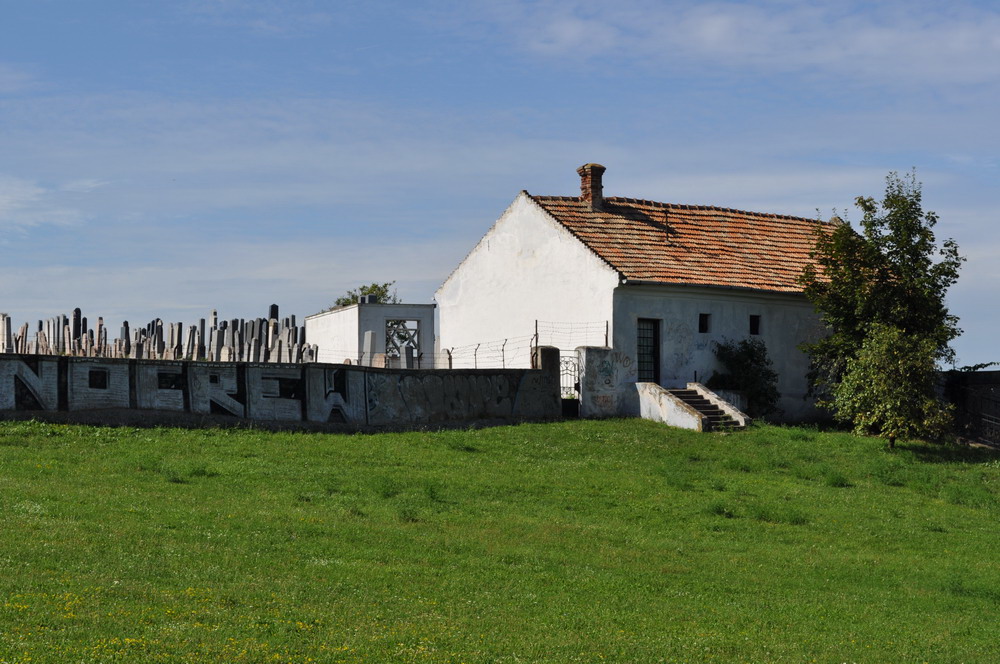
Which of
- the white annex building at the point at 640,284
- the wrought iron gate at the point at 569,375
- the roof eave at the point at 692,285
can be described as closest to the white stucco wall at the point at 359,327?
the white annex building at the point at 640,284

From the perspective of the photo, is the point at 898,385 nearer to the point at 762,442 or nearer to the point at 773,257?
the point at 762,442

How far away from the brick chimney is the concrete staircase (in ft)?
25.9

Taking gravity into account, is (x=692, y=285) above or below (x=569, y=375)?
above

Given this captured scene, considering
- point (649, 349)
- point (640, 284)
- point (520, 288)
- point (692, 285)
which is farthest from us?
point (520, 288)

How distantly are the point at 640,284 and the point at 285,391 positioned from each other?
1147cm

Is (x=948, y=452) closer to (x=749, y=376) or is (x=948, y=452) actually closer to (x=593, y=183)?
(x=749, y=376)

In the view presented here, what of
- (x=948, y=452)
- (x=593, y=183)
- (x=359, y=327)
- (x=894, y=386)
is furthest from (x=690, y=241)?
(x=359, y=327)

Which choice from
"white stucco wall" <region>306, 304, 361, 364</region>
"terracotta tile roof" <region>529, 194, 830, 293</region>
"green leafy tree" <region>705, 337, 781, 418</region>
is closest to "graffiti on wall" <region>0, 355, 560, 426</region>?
"terracotta tile roof" <region>529, 194, 830, 293</region>

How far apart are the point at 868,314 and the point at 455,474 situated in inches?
632

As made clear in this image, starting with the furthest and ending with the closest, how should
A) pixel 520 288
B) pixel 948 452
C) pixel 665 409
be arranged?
pixel 520 288, pixel 665 409, pixel 948 452

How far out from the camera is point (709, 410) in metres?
33.7

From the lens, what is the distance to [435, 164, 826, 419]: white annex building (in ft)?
116

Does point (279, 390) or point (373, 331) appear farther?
point (373, 331)

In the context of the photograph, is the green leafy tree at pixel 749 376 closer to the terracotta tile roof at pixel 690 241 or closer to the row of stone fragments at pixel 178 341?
the terracotta tile roof at pixel 690 241
